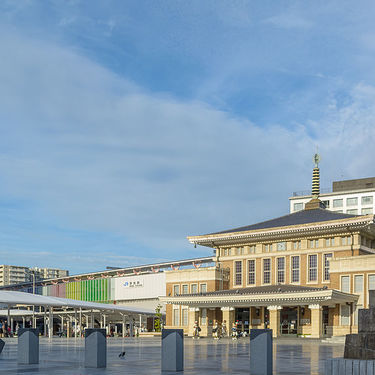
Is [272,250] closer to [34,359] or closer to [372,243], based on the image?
[372,243]

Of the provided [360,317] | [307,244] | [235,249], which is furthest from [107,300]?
[360,317]

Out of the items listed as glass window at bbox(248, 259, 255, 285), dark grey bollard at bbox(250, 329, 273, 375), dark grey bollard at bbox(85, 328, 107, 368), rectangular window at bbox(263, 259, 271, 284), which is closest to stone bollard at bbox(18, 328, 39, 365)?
dark grey bollard at bbox(85, 328, 107, 368)

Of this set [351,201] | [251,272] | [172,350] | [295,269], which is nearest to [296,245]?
[295,269]

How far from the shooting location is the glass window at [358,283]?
50.5 meters

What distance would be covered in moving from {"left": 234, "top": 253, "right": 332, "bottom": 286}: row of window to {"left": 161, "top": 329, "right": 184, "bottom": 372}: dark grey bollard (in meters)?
39.2

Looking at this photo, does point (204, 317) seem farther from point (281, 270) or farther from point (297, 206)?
Answer: point (297, 206)

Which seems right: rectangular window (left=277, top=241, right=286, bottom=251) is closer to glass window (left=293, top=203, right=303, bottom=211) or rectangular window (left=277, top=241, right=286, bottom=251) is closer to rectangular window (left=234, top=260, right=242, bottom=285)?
rectangular window (left=234, top=260, right=242, bottom=285)

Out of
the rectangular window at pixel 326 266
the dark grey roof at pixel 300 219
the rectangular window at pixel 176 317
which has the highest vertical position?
the dark grey roof at pixel 300 219

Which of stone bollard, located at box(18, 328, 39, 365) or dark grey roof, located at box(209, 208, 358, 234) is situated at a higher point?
dark grey roof, located at box(209, 208, 358, 234)

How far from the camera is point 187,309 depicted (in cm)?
6209

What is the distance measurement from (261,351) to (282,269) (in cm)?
4377

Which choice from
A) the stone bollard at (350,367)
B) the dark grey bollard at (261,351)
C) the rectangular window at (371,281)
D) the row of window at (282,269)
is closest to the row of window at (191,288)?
the row of window at (282,269)

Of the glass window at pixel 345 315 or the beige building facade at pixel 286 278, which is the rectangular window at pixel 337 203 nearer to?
the beige building facade at pixel 286 278

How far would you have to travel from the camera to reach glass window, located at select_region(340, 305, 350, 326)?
50688 mm
